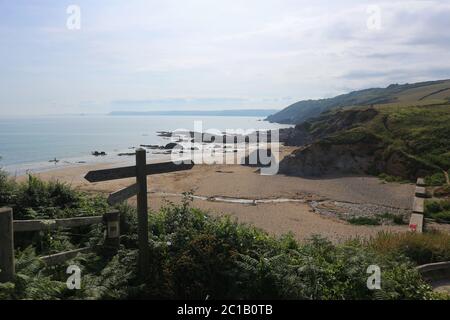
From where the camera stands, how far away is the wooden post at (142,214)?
20.5 feet

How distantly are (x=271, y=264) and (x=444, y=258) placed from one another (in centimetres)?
635

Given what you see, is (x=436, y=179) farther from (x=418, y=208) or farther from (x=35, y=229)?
(x=35, y=229)

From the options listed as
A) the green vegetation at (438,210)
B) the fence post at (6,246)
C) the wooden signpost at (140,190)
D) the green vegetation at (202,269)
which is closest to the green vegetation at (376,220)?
the green vegetation at (438,210)

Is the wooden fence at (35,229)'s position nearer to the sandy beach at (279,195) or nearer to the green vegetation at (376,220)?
the sandy beach at (279,195)

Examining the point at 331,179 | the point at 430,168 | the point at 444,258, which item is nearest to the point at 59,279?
the point at 444,258

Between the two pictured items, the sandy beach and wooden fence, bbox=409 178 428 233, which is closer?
wooden fence, bbox=409 178 428 233

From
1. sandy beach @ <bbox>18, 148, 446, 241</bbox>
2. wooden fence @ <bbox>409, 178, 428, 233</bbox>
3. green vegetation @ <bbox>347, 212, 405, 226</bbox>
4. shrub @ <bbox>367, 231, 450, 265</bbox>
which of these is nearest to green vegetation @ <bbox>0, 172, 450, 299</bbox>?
shrub @ <bbox>367, 231, 450, 265</bbox>

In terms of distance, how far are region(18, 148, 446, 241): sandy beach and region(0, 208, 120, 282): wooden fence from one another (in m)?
9.70

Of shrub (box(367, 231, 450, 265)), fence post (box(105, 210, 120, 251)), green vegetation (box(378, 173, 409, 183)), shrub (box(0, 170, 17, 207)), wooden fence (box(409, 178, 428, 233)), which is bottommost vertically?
green vegetation (box(378, 173, 409, 183))

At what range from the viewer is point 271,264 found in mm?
6109

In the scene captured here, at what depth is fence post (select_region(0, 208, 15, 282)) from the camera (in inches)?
181

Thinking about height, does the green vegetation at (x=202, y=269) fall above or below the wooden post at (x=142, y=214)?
below

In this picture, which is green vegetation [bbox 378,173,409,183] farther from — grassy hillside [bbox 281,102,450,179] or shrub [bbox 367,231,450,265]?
shrub [bbox 367,231,450,265]

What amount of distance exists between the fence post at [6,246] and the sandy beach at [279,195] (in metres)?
11.8
